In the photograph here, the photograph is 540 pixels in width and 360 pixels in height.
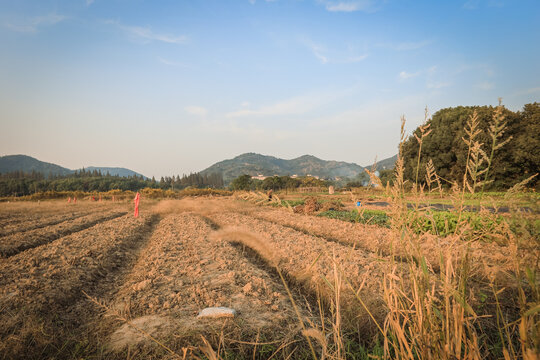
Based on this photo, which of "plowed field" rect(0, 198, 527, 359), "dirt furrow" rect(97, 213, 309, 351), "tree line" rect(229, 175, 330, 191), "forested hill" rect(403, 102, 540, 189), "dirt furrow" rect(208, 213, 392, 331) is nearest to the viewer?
"dirt furrow" rect(208, 213, 392, 331)

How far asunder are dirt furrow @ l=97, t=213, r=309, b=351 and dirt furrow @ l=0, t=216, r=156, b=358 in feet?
1.91

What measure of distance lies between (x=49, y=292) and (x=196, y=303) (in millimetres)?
2711

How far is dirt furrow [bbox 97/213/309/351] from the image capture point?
2.86m

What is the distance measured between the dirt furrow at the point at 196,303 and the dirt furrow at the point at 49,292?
0.58 m

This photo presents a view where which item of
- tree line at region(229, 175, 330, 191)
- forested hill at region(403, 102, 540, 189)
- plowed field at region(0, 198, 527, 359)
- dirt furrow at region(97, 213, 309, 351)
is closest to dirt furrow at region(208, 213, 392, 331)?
plowed field at region(0, 198, 527, 359)

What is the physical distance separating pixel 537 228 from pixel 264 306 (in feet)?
10.4

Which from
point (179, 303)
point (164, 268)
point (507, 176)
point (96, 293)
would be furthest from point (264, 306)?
point (507, 176)

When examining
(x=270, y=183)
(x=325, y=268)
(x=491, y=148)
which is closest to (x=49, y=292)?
(x=325, y=268)

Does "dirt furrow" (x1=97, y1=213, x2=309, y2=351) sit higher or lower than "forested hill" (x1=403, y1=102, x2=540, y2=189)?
lower

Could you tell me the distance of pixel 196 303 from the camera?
3756 millimetres

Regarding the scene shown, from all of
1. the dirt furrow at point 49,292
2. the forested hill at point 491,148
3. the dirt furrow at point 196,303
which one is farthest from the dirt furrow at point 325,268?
the forested hill at point 491,148

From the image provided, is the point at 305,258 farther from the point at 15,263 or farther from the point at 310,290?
the point at 15,263

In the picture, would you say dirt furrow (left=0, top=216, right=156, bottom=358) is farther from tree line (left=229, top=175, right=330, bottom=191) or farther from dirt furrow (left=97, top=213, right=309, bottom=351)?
tree line (left=229, top=175, right=330, bottom=191)

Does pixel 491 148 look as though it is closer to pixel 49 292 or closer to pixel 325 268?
pixel 325 268
